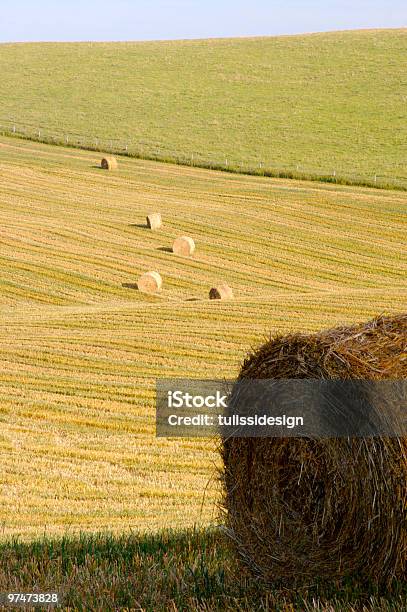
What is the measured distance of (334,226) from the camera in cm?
4241

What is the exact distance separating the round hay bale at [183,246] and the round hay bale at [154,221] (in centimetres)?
345

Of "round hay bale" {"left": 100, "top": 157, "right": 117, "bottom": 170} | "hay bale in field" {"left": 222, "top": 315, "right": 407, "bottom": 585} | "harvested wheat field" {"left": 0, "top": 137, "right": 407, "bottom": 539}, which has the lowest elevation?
"hay bale in field" {"left": 222, "top": 315, "right": 407, "bottom": 585}

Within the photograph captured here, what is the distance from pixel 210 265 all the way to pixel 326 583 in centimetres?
2806

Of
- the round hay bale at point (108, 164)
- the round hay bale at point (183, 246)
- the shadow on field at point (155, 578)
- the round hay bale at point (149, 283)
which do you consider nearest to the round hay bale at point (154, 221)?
the round hay bale at point (183, 246)

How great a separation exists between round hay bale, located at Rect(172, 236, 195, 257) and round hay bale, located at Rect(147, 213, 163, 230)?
345 centimetres

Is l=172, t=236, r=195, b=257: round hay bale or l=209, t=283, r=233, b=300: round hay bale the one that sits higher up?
l=172, t=236, r=195, b=257: round hay bale

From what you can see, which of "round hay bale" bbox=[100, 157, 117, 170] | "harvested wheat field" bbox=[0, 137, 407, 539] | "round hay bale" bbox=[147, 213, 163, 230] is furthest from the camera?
"round hay bale" bbox=[100, 157, 117, 170]

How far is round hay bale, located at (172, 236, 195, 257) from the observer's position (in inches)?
1414

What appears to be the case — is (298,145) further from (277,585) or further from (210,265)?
(277,585)

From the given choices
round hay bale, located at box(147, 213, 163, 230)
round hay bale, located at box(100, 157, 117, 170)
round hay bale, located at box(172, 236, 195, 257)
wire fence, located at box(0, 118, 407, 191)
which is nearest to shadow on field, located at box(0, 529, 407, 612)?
round hay bale, located at box(172, 236, 195, 257)

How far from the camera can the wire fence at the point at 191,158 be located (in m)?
53.9

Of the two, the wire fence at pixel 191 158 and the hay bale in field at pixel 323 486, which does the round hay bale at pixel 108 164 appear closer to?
the wire fence at pixel 191 158

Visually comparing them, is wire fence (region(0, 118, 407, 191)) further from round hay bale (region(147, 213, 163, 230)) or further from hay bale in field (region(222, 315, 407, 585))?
hay bale in field (region(222, 315, 407, 585))

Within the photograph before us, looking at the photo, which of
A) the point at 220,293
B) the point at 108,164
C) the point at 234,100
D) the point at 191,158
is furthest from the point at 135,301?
the point at 234,100
